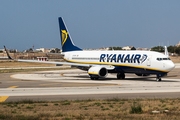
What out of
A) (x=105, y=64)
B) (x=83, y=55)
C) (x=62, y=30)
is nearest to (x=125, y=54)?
(x=105, y=64)

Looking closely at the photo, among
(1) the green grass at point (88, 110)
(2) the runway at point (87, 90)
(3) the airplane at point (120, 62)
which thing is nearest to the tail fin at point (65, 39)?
(3) the airplane at point (120, 62)

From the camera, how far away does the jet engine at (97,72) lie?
38562 mm

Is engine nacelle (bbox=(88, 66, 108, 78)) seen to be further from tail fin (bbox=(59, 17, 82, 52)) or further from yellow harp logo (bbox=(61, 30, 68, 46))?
yellow harp logo (bbox=(61, 30, 68, 46))

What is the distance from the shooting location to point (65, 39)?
4941 cm

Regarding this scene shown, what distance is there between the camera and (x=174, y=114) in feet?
47.8

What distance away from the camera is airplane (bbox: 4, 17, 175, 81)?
116 feet

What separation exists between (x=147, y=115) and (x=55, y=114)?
4756mm

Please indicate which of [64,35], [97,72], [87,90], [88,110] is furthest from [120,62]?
[88,110]

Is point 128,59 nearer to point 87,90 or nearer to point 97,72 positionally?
point 97,72

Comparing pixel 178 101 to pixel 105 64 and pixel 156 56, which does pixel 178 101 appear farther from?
pixel 105 64

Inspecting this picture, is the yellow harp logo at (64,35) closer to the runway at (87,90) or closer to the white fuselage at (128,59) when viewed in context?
the white fuselage at (128,59)

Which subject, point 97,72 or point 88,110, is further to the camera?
point 97,72

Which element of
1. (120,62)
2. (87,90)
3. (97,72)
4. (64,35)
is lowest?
(87,90)

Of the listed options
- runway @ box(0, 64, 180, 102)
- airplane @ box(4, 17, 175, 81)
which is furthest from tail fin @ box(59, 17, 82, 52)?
runway @ box(0, 64, 180, 102)
